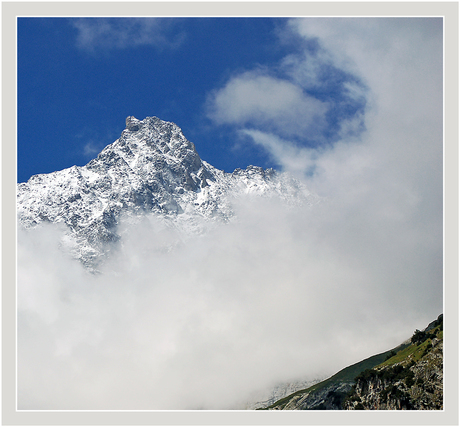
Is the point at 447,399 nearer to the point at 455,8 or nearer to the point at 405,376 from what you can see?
the point at 455,8

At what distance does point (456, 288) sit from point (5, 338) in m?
58.2

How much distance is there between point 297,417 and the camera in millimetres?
66312

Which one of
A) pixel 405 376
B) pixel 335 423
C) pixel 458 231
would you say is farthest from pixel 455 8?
pixel 405 376

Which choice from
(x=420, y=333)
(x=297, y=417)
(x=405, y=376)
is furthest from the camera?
(x=420, y=333)

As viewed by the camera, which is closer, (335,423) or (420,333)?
(335,423)

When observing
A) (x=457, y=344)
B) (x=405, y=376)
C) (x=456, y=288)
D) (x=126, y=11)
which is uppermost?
(x=126, y=11)

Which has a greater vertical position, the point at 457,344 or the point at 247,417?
the point at 457,344

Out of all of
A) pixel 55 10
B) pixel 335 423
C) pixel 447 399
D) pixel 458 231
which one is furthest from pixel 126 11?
pixel 447 399

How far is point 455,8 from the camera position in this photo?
61.7 metres

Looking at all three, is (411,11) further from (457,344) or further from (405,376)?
(405,376)

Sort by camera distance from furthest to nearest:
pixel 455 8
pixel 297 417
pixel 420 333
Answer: pixel 420 333 < pixel 297 417 < pixel 455 8

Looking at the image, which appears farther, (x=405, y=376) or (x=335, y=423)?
(x=405, y=376)

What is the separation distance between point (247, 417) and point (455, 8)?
200ft

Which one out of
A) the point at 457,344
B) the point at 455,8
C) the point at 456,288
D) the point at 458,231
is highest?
the point at 455,8
